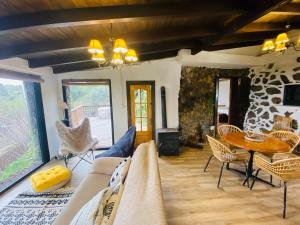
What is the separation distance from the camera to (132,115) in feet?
14.8

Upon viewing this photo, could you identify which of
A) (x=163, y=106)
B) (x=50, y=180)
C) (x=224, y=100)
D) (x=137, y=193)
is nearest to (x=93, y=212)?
(x=137, y=193)

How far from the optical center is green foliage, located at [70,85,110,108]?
4609 millimetres

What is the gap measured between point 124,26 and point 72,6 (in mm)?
822

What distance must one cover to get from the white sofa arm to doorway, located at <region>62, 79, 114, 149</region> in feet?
6.80

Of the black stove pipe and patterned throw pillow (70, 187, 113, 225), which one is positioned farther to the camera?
the black stove pipe

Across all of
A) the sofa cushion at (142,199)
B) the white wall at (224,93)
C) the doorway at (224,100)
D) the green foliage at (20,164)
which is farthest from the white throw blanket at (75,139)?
the white wall at (224,93)

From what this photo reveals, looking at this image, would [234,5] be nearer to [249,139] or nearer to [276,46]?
[276,46]

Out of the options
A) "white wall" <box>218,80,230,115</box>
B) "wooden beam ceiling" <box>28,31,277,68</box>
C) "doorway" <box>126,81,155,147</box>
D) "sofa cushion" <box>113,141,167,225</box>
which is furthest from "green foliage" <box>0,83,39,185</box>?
"white wall" <box>218,80,230,115</box>

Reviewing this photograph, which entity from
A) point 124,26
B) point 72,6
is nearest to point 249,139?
point 124,26

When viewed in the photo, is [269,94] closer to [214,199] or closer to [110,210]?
[214,199]

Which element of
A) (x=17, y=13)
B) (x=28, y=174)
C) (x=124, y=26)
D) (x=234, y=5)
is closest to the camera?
(x=17, y=13)

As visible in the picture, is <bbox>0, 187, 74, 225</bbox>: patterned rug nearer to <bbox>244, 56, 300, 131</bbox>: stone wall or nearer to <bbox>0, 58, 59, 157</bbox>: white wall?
<bbox>0, 58, 59, 157</bbox>: white wall

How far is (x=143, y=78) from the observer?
4.34 metres

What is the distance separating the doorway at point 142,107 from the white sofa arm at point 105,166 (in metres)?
2.09
